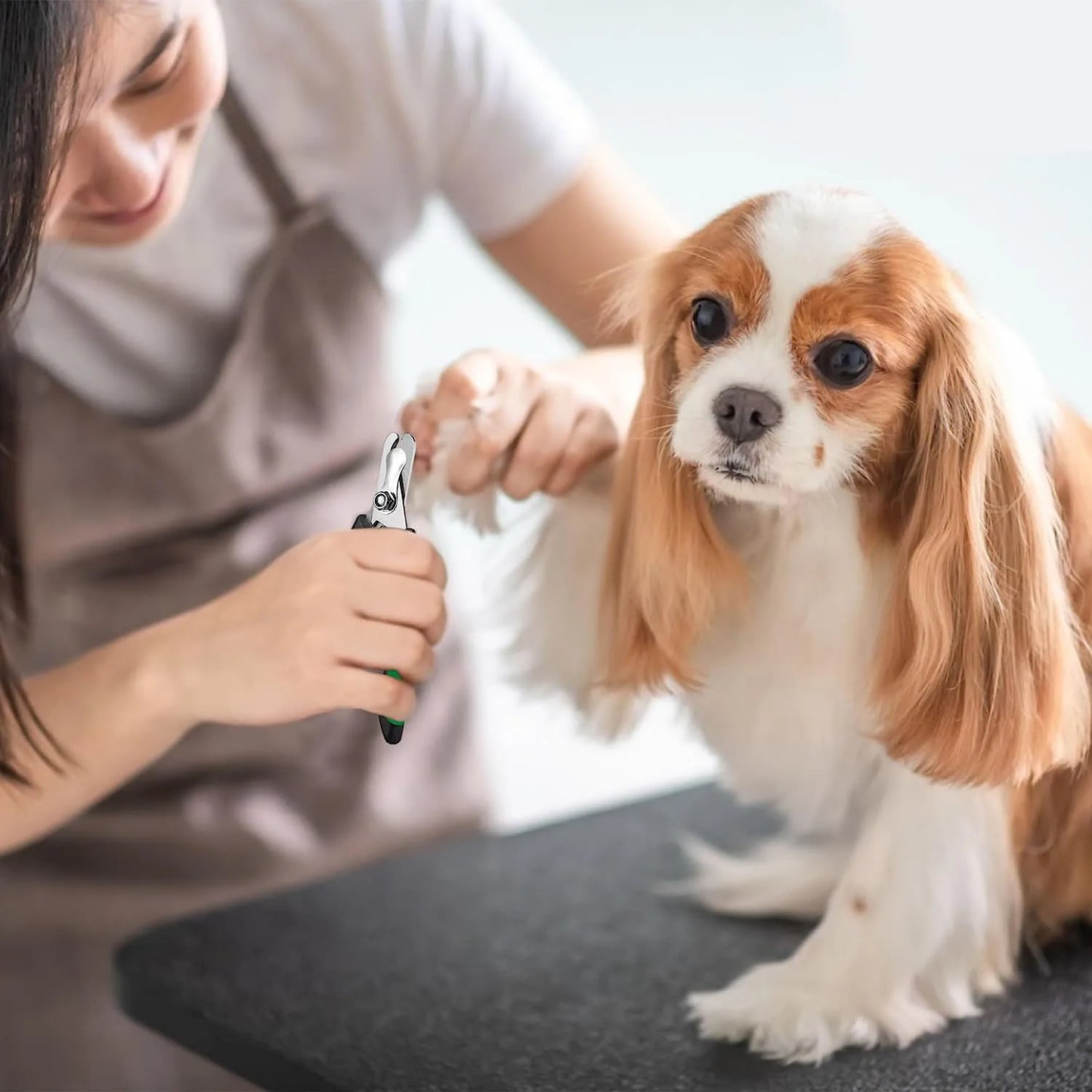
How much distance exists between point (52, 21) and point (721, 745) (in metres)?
0.56

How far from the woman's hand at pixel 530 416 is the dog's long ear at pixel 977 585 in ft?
0.67

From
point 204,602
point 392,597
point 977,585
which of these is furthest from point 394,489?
point 204,602

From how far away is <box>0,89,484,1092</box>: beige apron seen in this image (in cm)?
115

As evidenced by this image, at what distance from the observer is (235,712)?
0.89m

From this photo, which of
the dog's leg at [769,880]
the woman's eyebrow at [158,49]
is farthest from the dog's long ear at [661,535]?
the woman's eyebrow at [158,49]

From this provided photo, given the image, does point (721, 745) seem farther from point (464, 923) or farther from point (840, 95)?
point (840, 95)

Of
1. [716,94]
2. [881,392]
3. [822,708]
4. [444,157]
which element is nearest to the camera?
[881,392]

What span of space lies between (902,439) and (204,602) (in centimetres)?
67

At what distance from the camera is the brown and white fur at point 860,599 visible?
685 mm

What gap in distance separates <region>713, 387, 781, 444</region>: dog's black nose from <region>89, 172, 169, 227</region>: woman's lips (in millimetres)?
462

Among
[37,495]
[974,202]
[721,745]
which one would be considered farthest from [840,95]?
[37,495]

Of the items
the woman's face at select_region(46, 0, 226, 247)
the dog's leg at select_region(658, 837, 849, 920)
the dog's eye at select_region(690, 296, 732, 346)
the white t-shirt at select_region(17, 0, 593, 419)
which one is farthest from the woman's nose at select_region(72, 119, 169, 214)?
the dog's leg at select_region(658, 837, 849, 920)

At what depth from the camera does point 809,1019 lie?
2.63 feet

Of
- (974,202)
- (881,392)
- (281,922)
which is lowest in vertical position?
(281,922)
